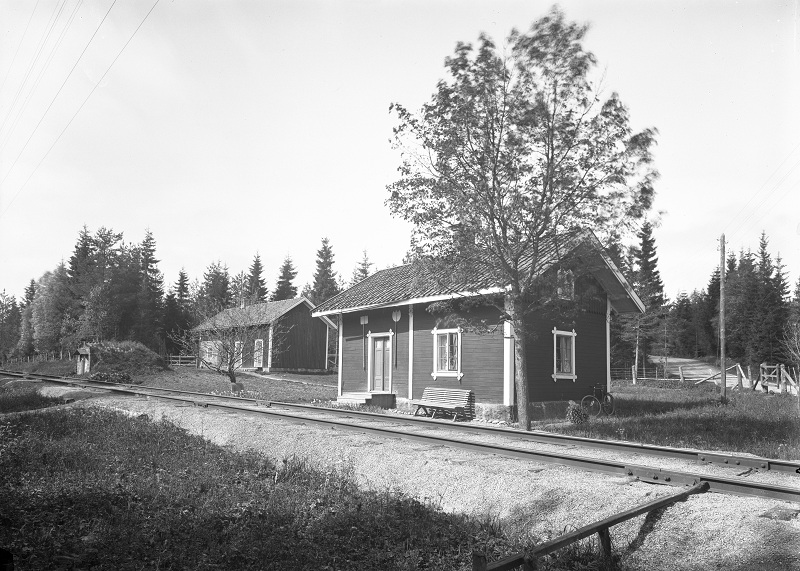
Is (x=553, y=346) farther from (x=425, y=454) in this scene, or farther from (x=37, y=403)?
(x=37, y=403)

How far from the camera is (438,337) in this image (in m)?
20.9

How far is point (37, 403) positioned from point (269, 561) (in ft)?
55.4

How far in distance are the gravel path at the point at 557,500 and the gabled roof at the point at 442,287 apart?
5.66 metres

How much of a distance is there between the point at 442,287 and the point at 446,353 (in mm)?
4090

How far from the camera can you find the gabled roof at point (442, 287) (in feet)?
49.5

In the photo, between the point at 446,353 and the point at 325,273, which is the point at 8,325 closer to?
the point at 325,273

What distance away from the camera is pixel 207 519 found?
21.0ft

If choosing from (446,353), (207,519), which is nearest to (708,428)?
(446,353)

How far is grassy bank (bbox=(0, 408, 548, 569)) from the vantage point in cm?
539

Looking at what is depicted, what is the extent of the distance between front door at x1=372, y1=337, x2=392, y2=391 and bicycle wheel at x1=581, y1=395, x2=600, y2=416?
6.89 metres

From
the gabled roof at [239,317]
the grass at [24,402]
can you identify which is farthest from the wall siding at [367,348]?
the grass at [24,402]

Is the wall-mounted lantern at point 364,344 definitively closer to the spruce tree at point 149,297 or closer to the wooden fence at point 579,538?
the wooden fence at point 579,538

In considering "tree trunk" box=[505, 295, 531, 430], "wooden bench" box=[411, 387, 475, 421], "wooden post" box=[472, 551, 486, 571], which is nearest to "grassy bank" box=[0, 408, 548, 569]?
"wooden post" box=[472, 551, 486, 571]

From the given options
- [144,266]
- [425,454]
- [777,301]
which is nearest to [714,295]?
[777,301]
